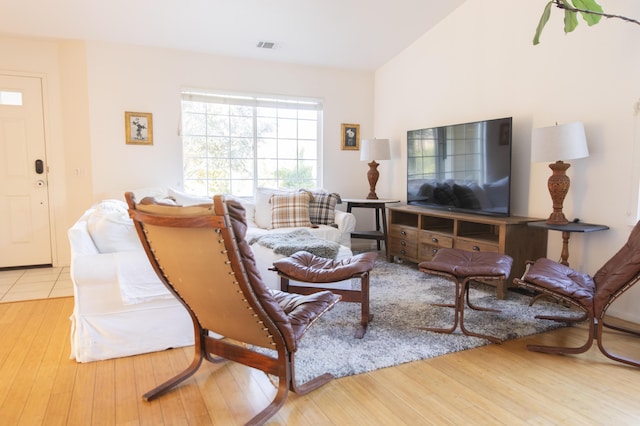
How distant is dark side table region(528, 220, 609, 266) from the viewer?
2.96 m

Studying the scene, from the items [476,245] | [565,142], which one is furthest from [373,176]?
[565,142]

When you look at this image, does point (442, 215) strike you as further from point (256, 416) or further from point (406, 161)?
point (256, 416)

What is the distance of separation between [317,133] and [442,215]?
2.23 metres

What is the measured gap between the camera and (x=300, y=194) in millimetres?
4715

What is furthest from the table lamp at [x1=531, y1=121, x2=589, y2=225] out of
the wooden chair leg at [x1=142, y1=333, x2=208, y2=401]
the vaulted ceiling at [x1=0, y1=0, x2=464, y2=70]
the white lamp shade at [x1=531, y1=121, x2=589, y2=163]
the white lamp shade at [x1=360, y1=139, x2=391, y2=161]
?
the wooden chair leg at [x1=142, y1=333, x2=208, y2=401]

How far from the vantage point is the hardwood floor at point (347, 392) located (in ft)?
5.88

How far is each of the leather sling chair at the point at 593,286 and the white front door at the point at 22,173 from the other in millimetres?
4731

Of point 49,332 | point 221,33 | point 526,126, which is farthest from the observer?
point 221,33

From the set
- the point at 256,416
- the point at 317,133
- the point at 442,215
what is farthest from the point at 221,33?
the point at 256,416

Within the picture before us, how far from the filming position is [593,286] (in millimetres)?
2615

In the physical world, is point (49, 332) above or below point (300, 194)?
below

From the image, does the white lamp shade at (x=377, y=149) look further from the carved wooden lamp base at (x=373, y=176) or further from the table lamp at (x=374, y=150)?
the carved wooden lamp base at (x=373, y=176)

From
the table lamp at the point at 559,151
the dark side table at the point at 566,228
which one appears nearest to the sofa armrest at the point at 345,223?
the dark side table at the point at 566,228

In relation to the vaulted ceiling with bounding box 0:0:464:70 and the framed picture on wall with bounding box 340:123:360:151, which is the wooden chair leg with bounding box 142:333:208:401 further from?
the framed picture on wall with bounding box 340:123:360:151
